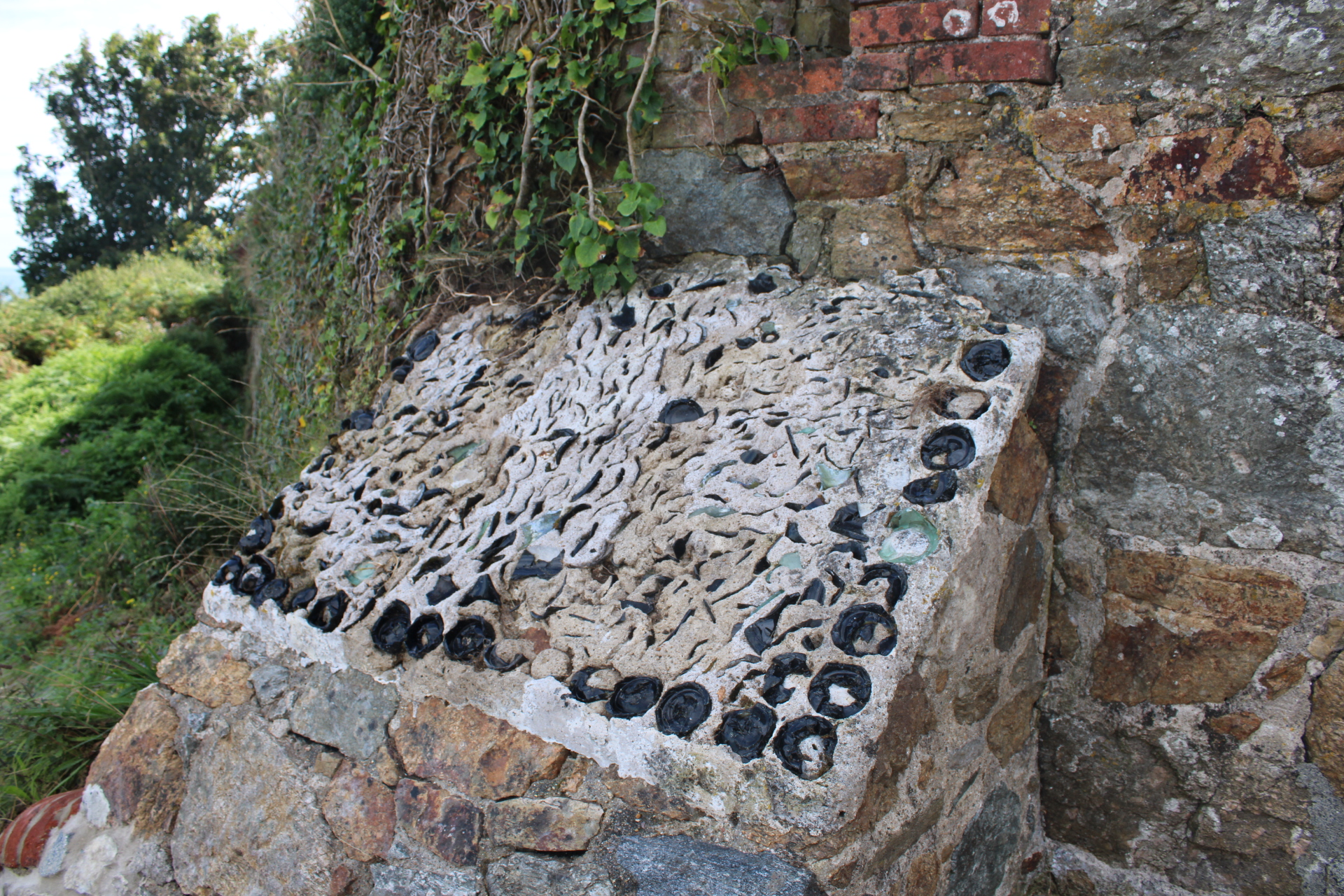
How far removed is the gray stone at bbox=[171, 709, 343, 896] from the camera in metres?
1.58

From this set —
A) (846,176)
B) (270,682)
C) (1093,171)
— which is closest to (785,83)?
(846,176)

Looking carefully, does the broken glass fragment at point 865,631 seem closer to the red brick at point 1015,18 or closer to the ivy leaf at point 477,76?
the red brick at point 1015,18

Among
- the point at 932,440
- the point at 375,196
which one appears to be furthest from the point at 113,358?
the point at 932,440

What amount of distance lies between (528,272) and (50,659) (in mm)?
2761

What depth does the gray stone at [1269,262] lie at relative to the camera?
1445mm

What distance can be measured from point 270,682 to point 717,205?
1.55 m

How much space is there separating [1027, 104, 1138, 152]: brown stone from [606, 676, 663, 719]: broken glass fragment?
1351 mm

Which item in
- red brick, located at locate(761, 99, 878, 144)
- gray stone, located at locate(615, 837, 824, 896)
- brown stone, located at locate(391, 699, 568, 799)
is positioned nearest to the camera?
gray stone, located at locate(615, 837, 824, 896)

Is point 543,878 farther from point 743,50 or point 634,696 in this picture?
point 743,50

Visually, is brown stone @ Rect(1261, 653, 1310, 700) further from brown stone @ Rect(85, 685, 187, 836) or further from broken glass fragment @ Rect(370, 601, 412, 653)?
brown stone @ Rect(85, 685, 187, 836)

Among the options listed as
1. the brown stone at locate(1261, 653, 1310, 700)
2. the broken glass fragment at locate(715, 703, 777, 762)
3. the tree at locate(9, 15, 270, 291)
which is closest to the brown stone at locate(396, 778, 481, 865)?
the broken glass fragment at locate(715, 703, 777, 762)

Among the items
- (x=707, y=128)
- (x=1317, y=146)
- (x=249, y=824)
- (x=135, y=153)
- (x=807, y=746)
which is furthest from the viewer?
(x=135, y=153)

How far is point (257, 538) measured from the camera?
196cm

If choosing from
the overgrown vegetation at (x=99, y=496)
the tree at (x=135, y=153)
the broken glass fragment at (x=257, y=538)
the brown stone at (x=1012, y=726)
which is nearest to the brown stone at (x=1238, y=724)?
the brown stone at (x=1012, y=726)
